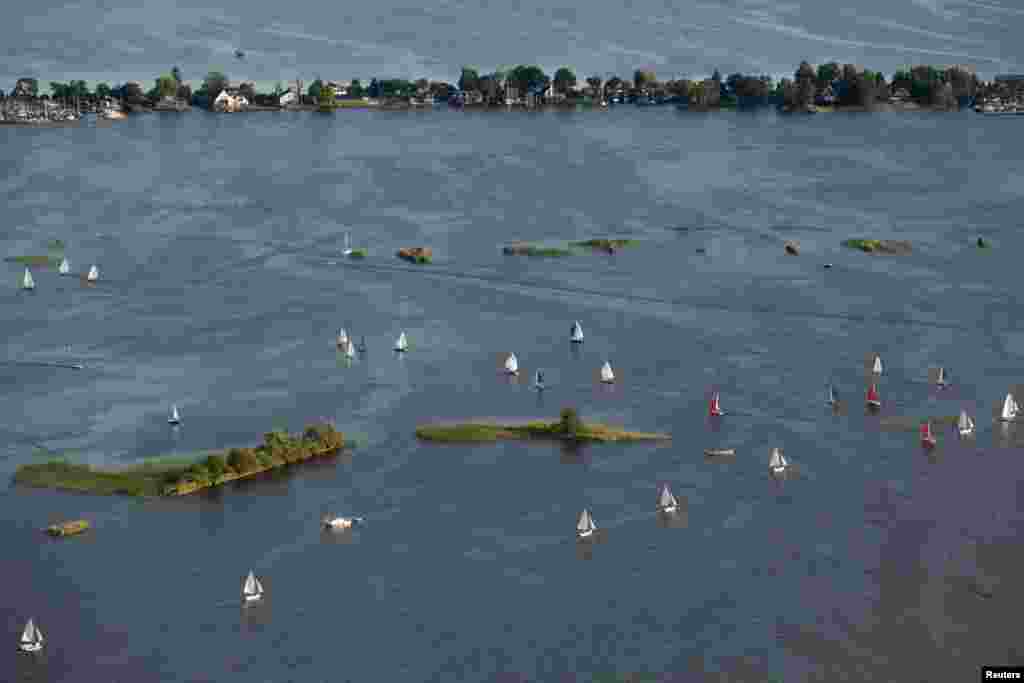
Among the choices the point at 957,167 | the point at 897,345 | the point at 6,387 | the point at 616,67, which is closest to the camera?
the point at 6,387

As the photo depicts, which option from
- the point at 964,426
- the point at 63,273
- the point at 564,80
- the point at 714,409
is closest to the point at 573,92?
the point at 564,80

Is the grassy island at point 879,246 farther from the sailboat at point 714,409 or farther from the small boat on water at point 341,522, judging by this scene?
the small boat on water at point 341,522

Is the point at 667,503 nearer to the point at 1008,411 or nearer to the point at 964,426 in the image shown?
the point at 964,426

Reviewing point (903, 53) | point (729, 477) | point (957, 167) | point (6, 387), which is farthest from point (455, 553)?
point (903, 53)

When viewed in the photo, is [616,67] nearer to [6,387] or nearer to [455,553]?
[6,387]

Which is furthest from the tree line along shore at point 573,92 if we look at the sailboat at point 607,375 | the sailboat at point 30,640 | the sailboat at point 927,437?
the sailboat at point 30,640
